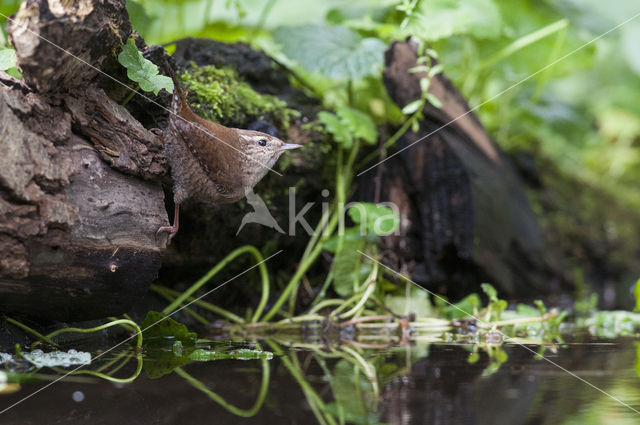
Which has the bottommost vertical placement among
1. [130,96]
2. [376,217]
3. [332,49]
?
[376,217]

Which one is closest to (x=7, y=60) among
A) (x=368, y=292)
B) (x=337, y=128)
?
(x=337, y=128)

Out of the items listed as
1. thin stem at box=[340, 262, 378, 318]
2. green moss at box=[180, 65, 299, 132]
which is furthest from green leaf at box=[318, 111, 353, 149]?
thin stem at box=[340, 262, 378, 318]

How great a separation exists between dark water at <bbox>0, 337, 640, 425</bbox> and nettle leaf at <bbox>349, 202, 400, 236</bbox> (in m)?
0.99

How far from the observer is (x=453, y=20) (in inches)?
144

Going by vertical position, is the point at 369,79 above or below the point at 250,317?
above

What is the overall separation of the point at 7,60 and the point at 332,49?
1.99 metres

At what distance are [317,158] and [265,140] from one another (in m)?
0.79

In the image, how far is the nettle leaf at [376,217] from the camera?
123 inches

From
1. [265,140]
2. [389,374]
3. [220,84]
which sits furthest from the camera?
[220,84]

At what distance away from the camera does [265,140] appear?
265cm

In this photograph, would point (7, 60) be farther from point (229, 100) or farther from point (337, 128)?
point (337, 128)

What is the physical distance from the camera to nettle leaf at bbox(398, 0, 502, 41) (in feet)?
11.2

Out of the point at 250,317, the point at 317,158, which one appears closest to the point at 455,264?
the point at 317,158

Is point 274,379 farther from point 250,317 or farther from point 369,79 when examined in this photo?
point 369,79
